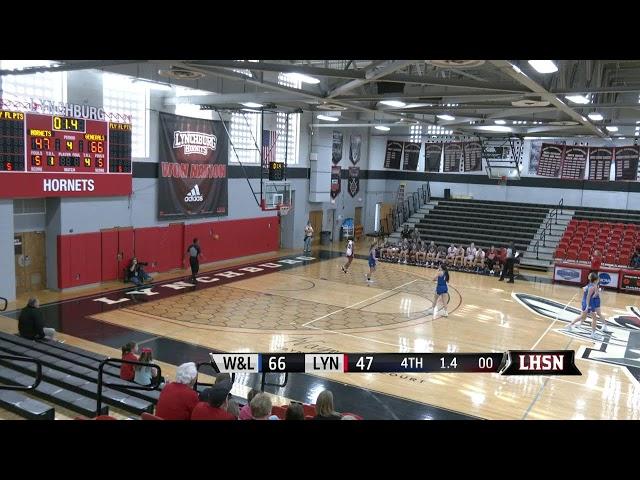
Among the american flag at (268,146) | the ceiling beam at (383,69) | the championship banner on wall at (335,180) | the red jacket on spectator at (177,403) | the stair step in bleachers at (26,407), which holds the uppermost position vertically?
the ceiling beam at (383,69)

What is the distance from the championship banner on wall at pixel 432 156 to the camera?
33438mm

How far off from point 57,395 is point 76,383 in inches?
16.6

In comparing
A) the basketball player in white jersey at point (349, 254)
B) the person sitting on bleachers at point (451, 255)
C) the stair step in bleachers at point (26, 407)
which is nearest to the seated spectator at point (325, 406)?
the stair step in bleachers at point (26, 407)

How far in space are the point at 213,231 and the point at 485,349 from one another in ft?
43.0

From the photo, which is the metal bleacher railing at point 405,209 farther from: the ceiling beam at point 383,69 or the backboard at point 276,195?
the ceiling beam at point 383,69

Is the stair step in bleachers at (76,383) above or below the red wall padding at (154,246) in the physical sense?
below

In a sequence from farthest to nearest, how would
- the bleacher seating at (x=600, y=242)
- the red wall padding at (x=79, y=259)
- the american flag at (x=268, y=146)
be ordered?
the american flag at (x=268, y=146) < the bleacher seating at (x=600, y=242) < the red wall padding at (x=79, y=259)

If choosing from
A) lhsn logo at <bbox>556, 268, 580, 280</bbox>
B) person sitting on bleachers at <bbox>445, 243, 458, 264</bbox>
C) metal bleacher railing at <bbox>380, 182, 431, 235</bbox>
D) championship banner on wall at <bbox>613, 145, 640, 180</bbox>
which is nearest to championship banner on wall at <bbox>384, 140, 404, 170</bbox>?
metal bleacher railing at <bbox>380, 182, 431, 235</bbox>

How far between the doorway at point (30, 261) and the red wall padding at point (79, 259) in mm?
634

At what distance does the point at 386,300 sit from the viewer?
60.0 ft

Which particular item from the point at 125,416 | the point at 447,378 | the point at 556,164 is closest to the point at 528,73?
the point at 447,378

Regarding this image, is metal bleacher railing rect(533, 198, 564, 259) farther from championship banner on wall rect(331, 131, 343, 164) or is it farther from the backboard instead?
the backboard
